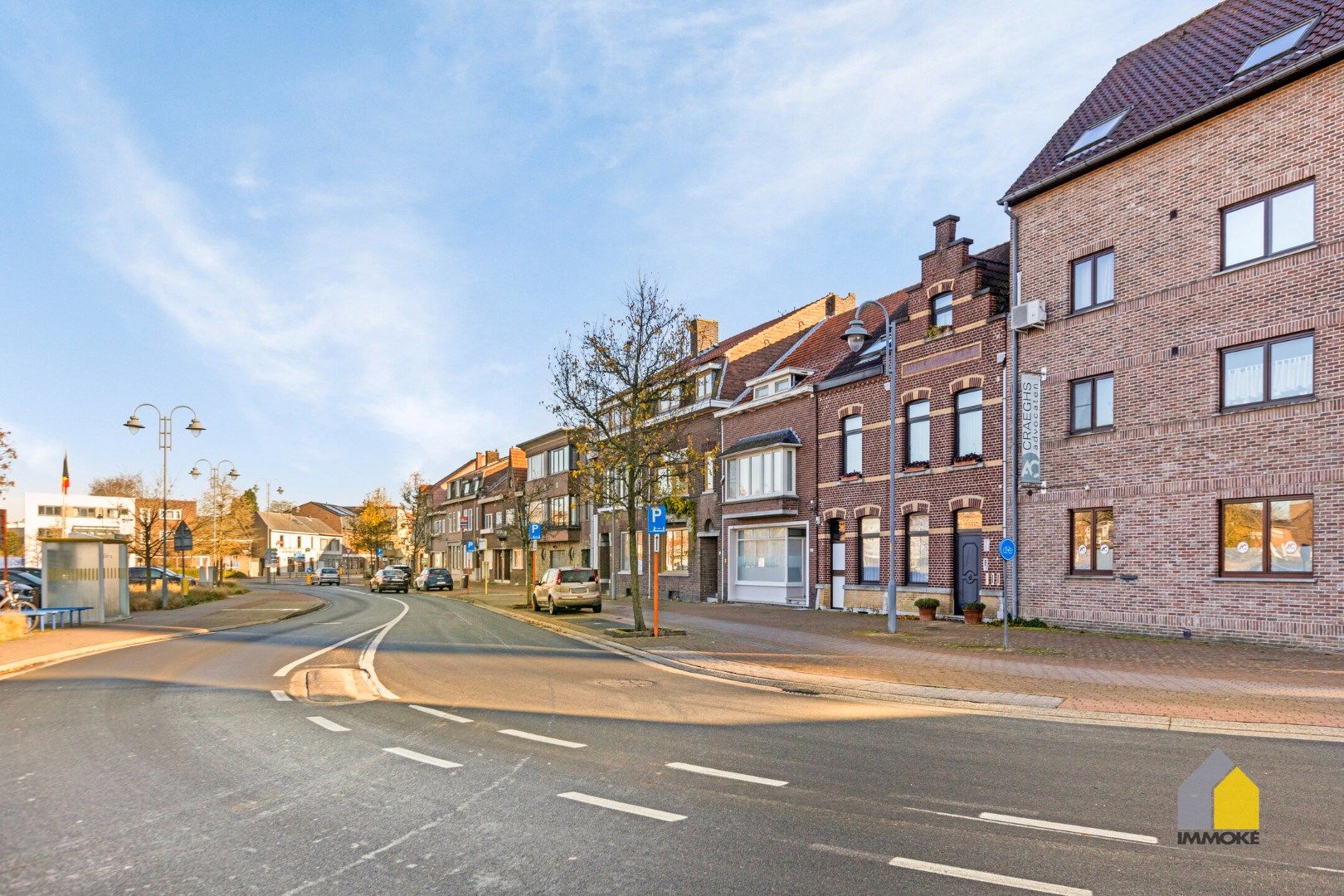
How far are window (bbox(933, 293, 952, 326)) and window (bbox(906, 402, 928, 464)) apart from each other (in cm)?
237

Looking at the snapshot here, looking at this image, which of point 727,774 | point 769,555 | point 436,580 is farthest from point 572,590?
point 436,580

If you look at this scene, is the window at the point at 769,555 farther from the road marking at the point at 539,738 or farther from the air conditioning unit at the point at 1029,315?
the road marking at the point at 539,738

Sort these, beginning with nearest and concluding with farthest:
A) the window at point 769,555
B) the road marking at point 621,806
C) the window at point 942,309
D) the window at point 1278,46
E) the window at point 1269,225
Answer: the road marking at point 621,806 → the window at point 1269,225 → the window at point 1278,46 → the window at point 942,309 → the window at point 769,555

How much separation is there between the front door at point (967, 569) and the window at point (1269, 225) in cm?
932

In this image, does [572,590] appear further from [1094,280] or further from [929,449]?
[1094,280]

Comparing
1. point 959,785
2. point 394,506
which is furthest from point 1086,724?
point 394,506

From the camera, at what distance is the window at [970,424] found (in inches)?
939

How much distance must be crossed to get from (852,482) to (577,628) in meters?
10.8

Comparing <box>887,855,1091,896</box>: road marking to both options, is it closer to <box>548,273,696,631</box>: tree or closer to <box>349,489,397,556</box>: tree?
<box>548,273,696,631</box>: tree

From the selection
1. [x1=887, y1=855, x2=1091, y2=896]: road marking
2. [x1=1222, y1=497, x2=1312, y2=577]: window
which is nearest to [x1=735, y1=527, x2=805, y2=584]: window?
[x1=1222, y1=497, x2=1312, y2=577]: window

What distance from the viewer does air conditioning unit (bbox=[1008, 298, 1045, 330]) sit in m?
21.6

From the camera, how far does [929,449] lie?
2550 centimetres

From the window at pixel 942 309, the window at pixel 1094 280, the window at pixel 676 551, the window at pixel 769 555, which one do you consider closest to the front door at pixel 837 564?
the window at pixel 769 555

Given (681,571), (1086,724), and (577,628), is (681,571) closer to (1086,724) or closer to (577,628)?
(577,628)
